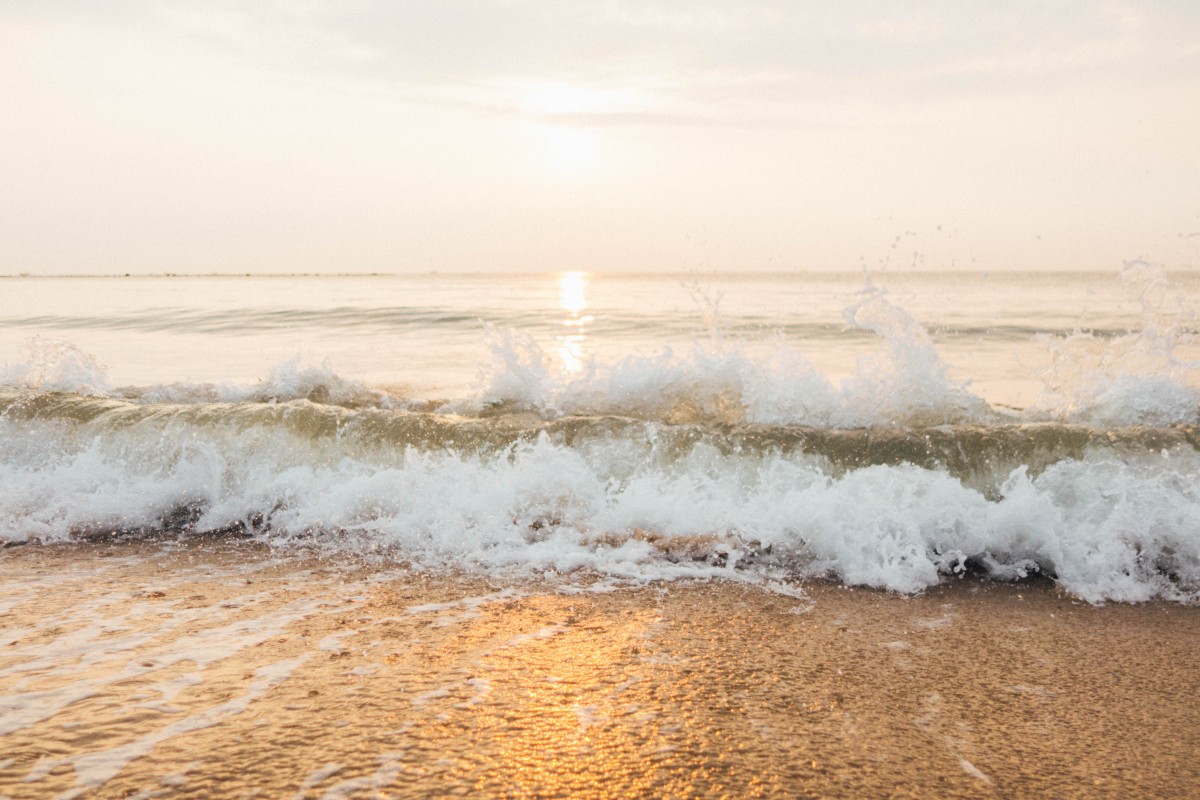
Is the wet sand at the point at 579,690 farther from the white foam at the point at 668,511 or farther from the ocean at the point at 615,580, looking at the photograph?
the white foam at the point at 668,511

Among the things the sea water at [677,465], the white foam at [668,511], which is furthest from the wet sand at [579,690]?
the sea water at [677,465]

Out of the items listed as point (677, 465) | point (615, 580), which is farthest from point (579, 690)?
point (677, 465)

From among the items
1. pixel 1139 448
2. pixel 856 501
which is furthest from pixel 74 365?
pixel 1139 448

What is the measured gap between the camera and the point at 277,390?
7.84 m

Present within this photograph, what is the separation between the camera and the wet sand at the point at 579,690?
2029 mm

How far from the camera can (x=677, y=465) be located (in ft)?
17.7

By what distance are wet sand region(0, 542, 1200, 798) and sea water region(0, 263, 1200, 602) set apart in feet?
1.31

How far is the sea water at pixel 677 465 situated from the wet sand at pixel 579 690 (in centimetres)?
40

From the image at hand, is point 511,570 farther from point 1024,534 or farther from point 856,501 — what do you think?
point 1024,534

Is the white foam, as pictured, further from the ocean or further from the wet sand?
the wet sand

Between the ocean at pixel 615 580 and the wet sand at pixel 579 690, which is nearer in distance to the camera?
the wet sand at pixel 579 690

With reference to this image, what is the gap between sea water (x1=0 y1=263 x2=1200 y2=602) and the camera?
4.11 metres

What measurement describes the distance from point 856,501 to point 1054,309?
21.1 m

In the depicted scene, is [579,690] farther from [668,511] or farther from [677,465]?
[677,465]
